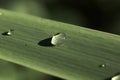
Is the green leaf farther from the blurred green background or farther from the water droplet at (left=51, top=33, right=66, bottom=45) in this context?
the blurred green background

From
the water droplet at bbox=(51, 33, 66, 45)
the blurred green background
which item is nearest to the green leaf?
the water droplet at bbox=(51, 33, 66, 45)

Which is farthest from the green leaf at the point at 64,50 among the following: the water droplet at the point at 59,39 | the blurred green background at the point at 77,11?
the blurred green background at the point at 77,11

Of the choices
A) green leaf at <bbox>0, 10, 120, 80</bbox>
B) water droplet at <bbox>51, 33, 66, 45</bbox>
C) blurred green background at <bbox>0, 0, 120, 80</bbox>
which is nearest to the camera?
green leaf at <bbox>0, 10, 120, 80</bbox>

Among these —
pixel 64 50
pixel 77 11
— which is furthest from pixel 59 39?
pixel 77 11

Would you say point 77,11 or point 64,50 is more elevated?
point 77,11

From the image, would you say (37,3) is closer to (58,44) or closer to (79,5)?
(79,5)

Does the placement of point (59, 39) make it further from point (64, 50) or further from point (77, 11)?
point (77, 11)

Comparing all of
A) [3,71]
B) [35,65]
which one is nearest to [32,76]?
[3,71]
